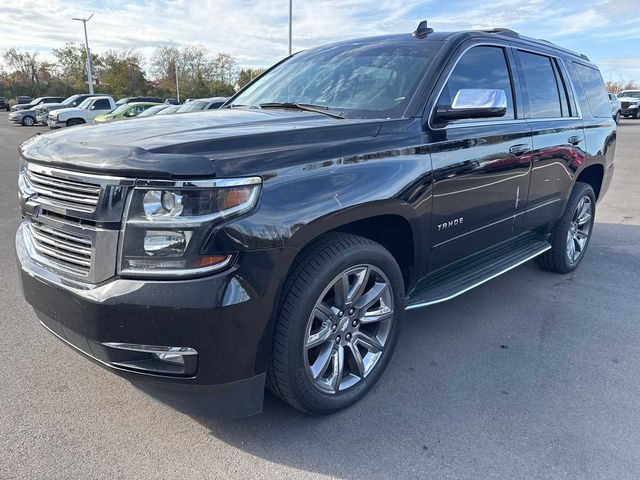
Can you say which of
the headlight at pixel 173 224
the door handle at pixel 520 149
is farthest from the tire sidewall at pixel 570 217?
the headlight at pixel 173 224

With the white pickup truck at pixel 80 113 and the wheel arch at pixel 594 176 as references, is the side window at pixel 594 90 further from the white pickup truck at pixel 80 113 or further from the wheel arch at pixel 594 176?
the white pickup truck at pixel 80 113

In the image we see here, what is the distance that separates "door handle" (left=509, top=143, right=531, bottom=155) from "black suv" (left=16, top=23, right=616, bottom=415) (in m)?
0.03

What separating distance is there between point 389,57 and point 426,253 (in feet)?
4.45

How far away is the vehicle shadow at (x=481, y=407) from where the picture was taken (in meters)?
2.31

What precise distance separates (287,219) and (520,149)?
2265 millimetres

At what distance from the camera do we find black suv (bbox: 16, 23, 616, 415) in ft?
6.39

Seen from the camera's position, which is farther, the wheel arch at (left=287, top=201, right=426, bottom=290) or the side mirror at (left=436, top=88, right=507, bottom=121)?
the side mirror at (left=436, top=88, right=507, bottom=121)

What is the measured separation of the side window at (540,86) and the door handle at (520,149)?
0.32 metres

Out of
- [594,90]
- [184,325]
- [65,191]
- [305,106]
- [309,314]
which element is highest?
[594,90]

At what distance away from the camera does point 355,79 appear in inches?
129

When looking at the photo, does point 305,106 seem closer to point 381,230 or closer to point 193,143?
point 381,230

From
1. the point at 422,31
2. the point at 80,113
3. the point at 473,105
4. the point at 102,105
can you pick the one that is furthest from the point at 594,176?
the point at 102,105

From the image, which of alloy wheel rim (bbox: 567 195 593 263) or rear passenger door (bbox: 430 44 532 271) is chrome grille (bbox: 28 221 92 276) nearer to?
rear passenger door (bbox: 430 44 532 271)

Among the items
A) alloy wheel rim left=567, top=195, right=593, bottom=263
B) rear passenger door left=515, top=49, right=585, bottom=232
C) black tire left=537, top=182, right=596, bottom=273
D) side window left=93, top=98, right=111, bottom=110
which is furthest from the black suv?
side window left=93, top=98, right=111, bottom=110
